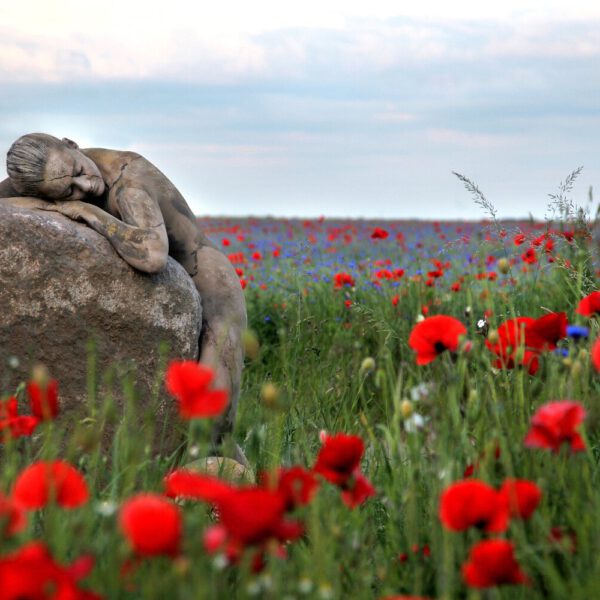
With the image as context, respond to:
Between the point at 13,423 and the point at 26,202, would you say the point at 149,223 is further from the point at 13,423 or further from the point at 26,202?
the point at 13,423

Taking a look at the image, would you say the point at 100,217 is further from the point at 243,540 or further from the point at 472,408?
the point at 243,540

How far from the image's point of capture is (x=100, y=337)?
3436mm

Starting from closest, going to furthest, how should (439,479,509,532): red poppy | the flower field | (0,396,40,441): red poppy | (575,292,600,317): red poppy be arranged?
1. the flower field
2. (439,479,509,532): red poppy
3. (0,396,40,441): red poppy
4. (575,292,600,317): red poppy

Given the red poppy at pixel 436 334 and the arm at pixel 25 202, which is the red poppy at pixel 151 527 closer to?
the red poppy at pixel 436 334

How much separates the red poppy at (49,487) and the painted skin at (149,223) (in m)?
1.82

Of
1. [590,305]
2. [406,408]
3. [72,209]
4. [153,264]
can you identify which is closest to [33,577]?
[406,408]

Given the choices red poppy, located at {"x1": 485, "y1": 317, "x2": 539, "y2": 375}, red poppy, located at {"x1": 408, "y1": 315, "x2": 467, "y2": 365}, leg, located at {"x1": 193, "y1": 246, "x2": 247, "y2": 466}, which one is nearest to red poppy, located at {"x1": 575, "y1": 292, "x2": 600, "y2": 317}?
red poppy, located at {"x1": 485, "y1": 317, "x2": 539, "y2": 375}

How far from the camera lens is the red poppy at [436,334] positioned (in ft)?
6.77

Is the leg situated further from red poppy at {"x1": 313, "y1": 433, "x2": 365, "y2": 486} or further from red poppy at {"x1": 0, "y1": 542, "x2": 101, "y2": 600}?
red poppy at {"x1": 0, "y1": 542, "x2": 101, "y2": 600}

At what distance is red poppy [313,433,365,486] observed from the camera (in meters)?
1.70

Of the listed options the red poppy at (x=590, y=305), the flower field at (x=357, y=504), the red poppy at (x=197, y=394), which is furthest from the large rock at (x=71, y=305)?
the red poppy at (x=197, y=394)

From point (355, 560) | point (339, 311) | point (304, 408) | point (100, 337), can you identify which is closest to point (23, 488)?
point (355, 560)

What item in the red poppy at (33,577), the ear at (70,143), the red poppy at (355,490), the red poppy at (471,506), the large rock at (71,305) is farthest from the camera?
the ear at (70,143)

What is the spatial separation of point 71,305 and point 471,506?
2.24m
